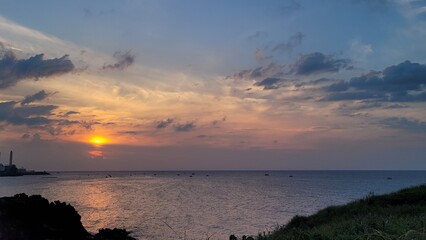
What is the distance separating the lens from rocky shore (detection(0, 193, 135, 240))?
3522 cm

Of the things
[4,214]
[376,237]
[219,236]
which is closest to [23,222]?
[4,214]

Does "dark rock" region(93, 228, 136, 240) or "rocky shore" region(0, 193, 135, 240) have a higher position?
"rocky shore" region(0, 193, 135, 240)

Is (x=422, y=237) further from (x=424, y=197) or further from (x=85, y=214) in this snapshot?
(x=85, y=214)

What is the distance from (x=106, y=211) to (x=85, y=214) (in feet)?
13.3

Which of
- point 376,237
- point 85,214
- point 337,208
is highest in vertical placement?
point 376,237

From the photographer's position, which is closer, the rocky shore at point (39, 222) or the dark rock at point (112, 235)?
the rocky shore at point (39, 222)

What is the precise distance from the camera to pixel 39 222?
37.5 meters

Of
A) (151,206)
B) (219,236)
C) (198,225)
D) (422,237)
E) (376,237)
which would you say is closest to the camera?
(422,237)

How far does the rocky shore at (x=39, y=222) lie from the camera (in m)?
35.2

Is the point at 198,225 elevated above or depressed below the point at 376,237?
below

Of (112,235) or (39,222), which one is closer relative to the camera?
(39,222)

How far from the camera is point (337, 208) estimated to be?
2997cm

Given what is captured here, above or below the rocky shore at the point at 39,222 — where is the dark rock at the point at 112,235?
below

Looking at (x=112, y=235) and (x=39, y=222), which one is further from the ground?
(x=39, y=222)
